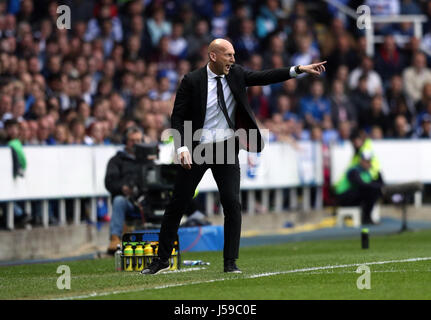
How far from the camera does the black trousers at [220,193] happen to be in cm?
1111

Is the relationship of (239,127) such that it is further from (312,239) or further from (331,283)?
(312,239)

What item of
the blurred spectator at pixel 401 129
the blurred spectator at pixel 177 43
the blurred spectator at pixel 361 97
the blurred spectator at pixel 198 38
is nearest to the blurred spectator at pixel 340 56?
the blurred spectator at pixel 361 97

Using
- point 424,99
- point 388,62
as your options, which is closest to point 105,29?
point 388,62

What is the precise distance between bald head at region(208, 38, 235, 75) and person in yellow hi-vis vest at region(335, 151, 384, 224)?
38.7ft

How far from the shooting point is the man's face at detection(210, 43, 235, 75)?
1102 cm

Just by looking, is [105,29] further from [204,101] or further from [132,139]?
[204,101]

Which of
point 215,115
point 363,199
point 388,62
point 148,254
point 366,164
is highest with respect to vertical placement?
point 388,62

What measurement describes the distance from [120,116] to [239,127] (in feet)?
30.3

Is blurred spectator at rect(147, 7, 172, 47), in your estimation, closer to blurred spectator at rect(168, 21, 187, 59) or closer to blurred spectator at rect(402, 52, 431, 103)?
blurred spectator at rect(168, 21, 187, 59)

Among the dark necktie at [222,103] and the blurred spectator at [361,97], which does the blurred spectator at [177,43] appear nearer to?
the blurred spectator at [361,97]

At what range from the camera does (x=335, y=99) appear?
80.0ft

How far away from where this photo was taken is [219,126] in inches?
440

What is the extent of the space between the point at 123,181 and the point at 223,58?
19.5 feet
